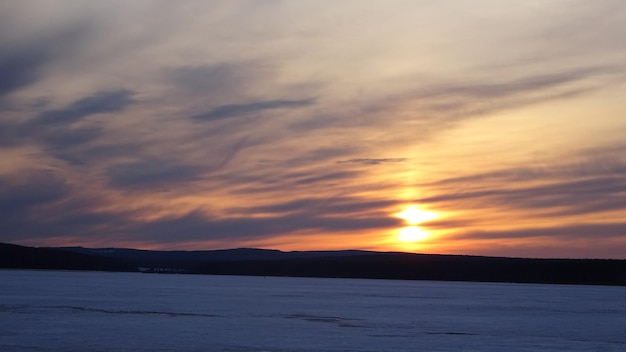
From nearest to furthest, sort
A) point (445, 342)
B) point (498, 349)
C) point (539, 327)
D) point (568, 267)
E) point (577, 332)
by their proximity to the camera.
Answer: point (498, 349) → point (445, 342) → point (577, 332) → point (539, 327) → point (568, 267)

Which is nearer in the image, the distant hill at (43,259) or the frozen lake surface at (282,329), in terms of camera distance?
the frozen lake surface at (282,329)

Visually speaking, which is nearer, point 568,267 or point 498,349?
point 498,349

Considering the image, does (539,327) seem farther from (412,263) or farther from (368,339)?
(412,263)

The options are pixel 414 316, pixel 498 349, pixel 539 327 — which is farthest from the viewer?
pixel 414 316

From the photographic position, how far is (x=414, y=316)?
124 feet

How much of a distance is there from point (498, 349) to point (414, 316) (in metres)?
14.1

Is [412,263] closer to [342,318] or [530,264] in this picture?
[530,264]

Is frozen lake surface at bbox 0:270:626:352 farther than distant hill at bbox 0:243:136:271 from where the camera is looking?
No

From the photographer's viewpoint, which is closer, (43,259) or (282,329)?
(282,329)

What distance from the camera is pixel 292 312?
1506 inches

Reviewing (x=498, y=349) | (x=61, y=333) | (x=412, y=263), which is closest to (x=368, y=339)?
(x=498, y=349)

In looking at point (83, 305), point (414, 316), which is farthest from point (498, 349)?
point (83, 305)

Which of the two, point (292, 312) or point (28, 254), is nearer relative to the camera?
point (292, 312)

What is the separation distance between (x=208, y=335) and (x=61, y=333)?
396 centimetres
